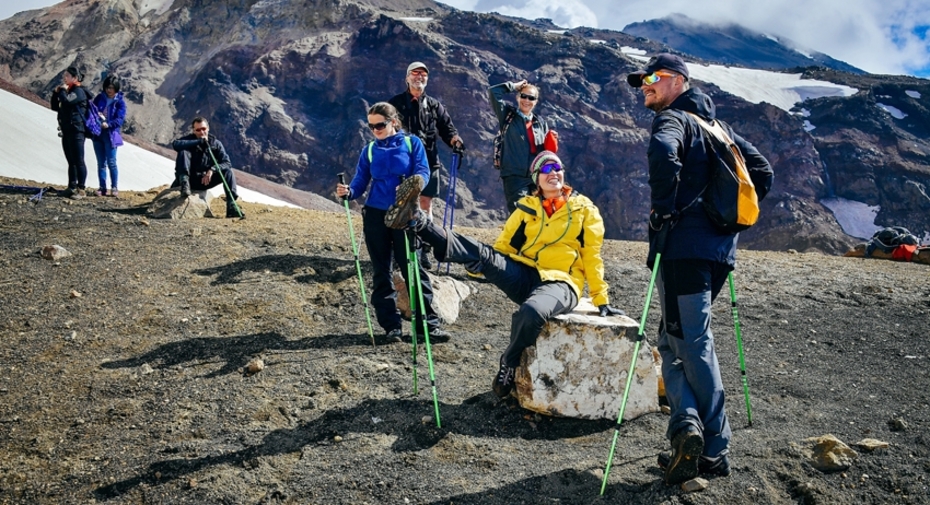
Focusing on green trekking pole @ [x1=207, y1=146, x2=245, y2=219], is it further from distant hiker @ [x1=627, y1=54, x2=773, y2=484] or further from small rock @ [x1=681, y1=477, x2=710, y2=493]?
small rock @ [x1=681, y1=477, x2=710, y2=493]

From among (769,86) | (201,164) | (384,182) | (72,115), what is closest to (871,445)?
(384,182)

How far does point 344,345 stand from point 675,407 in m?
3.25

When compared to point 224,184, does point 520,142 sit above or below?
above

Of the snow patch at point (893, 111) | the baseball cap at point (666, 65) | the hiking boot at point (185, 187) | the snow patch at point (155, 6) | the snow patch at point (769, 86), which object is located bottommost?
the hiking boot at point (185, 187)

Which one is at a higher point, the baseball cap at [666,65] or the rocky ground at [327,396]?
the baseball cap at [666,65]

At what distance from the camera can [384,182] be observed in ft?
19.2

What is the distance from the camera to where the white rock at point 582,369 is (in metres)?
4.73

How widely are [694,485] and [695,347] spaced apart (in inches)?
31.2

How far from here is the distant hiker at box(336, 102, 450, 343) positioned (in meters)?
5.79

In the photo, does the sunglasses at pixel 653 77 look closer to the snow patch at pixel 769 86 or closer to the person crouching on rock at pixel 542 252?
the person crouching on rock at pixel 542 252

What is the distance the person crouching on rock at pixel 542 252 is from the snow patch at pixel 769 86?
6228 cm

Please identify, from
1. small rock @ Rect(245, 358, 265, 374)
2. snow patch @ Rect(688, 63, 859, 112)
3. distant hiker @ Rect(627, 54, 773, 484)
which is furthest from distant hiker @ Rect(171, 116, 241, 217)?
snow patch @ Rect(688, 63, 859, 112)

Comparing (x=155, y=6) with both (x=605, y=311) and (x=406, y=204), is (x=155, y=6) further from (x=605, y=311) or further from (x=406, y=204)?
(x=605, y=311)

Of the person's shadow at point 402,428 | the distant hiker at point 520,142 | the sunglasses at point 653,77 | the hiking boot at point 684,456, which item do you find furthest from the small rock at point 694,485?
the distant hiker at point 520,142
